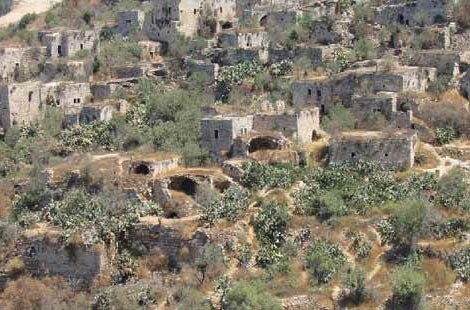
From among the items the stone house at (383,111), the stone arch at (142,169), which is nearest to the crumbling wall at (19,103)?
the stone arch at (142,169)

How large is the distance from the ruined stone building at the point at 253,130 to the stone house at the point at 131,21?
1417 centimetres

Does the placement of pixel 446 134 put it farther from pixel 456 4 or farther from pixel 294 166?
pixel 456 4

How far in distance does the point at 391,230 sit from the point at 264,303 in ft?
17.1

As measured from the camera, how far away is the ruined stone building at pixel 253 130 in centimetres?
3809

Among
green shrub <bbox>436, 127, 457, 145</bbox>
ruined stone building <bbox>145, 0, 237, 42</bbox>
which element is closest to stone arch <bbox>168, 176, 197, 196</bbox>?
green shrub <bbox>436, 127, 457, 145</bbox>

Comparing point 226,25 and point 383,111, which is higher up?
point 226,25

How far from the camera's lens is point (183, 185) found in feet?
120

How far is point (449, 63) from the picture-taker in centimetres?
4178

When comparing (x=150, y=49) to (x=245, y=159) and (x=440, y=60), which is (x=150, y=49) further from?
(x=440, y=60)

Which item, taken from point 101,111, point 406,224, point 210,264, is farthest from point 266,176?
point 101,111

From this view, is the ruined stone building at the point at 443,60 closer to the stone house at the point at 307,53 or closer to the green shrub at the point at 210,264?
the stone house at the point at 307,53

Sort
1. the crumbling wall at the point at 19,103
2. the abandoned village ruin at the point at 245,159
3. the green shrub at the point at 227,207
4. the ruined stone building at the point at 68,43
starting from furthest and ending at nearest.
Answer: the ruined stone building at the point at 68,43
the crumbling wall at the point at 19,103
the green shrub at the point at 227,207
the abandoned village ruin at the point at 245,159

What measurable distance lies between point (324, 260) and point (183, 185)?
669 cm

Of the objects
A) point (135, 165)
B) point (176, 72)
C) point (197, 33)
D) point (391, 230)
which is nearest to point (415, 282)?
point (391, 230)
